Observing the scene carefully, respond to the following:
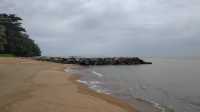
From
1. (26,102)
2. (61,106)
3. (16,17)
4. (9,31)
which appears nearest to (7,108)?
(26,102)

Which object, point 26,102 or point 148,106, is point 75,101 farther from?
point 148,106

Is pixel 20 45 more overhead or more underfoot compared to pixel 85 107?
more overhead

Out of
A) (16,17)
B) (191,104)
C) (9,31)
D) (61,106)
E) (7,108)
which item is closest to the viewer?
(7,108)

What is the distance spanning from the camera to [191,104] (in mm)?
17938

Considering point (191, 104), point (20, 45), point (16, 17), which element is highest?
point (16, 17)

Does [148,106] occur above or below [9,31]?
below

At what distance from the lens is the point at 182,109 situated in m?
16.0

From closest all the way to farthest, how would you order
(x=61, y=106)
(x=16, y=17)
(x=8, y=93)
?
1. (x=61, y=106)
2. (x=8, y=93)
3. (x=16, y=17)

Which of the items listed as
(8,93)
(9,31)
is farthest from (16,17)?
(8,93)

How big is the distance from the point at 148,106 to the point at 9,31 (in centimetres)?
6069

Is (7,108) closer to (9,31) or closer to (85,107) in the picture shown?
(85,107)

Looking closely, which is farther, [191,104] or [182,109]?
[191,104]

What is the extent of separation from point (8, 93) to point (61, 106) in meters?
4.36

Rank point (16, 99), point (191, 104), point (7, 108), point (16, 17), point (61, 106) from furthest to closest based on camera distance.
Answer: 1. point (16, 17)
2. point (191, 104)
3. point (16, 99)
4. point (61, 106)
5. point (7, 108)
